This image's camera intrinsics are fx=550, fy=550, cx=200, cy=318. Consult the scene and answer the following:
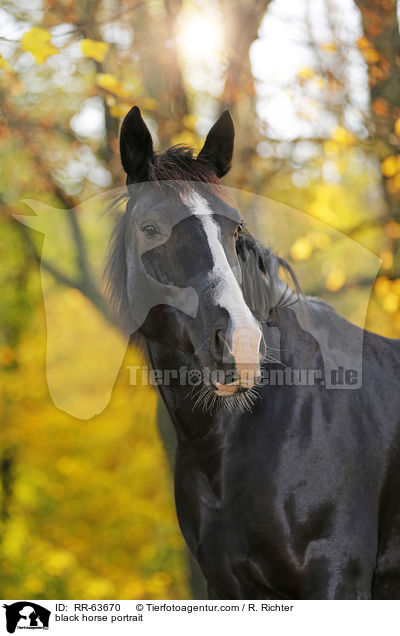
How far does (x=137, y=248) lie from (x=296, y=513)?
1580mm

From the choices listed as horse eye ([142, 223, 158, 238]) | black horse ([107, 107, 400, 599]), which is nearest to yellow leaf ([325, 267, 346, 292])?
black horse ([107, 107, 400, 599])

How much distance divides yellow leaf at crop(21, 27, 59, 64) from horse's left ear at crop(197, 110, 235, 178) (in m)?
2.41

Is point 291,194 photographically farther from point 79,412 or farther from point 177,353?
point 177,353

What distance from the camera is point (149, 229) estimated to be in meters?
2.82

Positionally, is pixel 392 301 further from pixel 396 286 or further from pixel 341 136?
pixel 341 136

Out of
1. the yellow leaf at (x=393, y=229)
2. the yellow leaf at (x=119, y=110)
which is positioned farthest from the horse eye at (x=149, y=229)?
the yellow leaf at (x=393, y=229)

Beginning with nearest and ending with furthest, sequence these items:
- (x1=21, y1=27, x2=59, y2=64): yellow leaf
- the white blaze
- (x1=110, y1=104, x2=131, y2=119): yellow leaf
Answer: the white blaze < (x1=21, y1=27, x2=59, y2=64): yellow leaf < (x1=110, y1=104, x2=131, y2=119): yellow leaf

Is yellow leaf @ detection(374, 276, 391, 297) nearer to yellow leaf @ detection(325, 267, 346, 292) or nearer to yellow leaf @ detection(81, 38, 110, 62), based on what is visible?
yellow leaf @ detection(325, 267, 346, 292)

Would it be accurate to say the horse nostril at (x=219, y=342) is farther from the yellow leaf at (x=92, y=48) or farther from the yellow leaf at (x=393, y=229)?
the yellow leaf at (x=393, y=229)

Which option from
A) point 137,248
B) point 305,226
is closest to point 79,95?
point 305,226

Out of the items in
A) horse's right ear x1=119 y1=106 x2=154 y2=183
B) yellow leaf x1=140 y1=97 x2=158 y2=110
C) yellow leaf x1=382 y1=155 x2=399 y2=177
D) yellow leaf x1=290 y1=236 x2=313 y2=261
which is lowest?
yellow leaf x1=290 y1=236 x2=313 y2=261

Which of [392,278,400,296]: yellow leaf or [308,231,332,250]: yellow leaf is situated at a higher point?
[308,231,332,250]: yellow leaf

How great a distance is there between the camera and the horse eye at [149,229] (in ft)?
9.19
